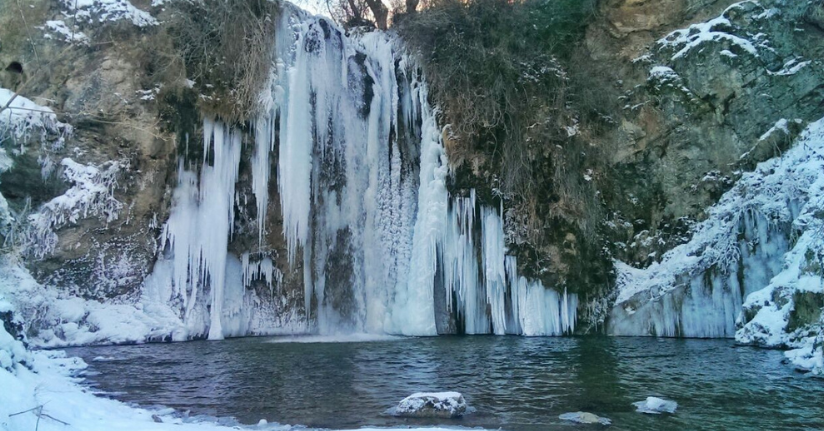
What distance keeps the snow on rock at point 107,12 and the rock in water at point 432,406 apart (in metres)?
12.1

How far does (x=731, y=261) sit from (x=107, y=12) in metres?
15.2

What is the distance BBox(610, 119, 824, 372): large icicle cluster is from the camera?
516 inches

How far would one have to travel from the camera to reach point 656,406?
630 cm

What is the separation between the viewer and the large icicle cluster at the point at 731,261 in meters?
13.1

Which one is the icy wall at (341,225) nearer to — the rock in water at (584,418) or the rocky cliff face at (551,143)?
the rocky cliff face at (551,143)

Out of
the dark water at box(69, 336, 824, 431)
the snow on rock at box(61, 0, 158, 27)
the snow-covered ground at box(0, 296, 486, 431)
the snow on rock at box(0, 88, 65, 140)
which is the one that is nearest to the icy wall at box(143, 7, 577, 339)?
the dark water at box(69, 336, 824, 431)

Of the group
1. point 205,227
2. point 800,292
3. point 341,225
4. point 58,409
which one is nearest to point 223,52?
point 205,227

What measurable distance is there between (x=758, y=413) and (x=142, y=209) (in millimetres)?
12101

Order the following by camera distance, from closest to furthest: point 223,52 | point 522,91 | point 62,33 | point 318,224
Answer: point 62,33
point 223,52
point 318,224
point 522,91

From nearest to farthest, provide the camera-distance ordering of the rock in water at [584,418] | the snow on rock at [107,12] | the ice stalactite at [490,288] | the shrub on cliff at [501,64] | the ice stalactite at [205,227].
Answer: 1. the rock in water at [584,418]
2. the ice stalactite at [205,227]
3. the snow on rock at [107,12]
4. the ice stalactite at [490,288]
5. the shrub on cliff at [501,64]

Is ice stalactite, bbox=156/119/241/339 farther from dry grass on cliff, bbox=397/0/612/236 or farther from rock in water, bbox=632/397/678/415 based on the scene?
rock in water, bbox=632/397/678/415

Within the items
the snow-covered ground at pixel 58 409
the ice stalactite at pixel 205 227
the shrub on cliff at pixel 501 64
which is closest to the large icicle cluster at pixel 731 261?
the shrub on cliff at pixel 501 64

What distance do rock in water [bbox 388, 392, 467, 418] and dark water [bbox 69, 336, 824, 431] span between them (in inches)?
6.6

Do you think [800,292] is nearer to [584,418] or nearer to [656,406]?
[656,406]
